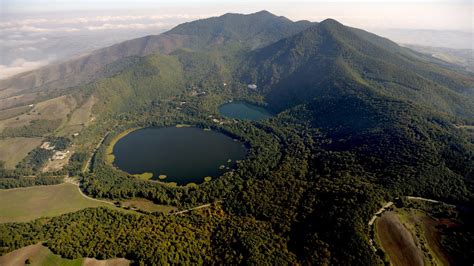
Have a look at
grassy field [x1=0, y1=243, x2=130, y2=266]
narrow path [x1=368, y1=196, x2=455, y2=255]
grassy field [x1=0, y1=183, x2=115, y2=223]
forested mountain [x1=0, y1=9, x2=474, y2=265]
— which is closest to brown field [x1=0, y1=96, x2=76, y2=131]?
forested mountain [x1=0, y1=9, x2=474, y2=265]

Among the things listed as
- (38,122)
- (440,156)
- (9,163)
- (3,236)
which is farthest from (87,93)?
Answer: (440,156)

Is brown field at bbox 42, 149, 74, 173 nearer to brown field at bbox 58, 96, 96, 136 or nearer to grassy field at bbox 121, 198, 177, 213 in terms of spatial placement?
brown field at bbox 58, 96, 96, 136

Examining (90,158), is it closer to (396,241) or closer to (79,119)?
(79,119)

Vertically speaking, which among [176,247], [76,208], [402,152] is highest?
[402,152]

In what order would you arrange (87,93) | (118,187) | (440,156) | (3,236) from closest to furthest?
(3,236), (440,156), (118,187), (87,93)

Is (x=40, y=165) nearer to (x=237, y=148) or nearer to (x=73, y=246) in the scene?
(x=73, y=246)

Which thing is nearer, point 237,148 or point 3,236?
point 3,236

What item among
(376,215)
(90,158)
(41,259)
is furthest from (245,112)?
(41,259)
